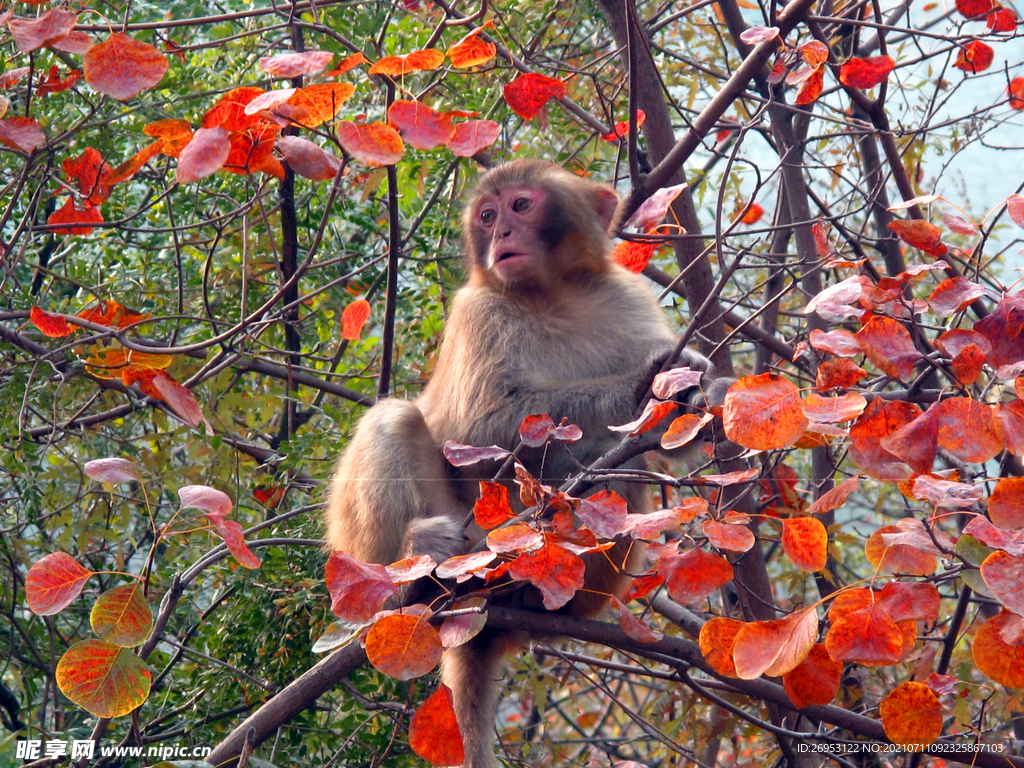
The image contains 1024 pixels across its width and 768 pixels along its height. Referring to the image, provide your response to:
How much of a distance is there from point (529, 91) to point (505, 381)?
102 cm

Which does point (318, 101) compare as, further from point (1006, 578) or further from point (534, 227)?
point (1006, 578)

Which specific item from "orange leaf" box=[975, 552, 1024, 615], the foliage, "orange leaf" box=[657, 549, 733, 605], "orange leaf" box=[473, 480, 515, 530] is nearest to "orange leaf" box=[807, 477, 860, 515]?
the foliage

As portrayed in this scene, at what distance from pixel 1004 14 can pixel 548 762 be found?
3620 millimetres

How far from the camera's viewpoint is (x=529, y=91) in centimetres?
318

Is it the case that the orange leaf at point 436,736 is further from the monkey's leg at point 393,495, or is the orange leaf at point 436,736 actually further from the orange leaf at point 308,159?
the orange leaf at point 308,159

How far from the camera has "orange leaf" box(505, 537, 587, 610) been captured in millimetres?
2154

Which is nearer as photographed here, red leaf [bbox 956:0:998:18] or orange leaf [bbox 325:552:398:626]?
orange leaf [bbox 325:552:398:626]

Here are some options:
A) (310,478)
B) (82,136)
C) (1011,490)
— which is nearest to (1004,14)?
(1011,490)

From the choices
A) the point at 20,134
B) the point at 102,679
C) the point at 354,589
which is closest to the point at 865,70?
the point at 354,589

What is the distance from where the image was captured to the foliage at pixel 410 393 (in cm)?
216

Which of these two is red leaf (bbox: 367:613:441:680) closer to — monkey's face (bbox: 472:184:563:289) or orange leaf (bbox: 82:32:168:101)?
orange leaf (bbox: 82:32:168:101)

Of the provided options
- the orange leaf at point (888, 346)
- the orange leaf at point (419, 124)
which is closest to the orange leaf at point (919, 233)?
the orange leaf at point (888, 346)

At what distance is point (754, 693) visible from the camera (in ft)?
8.84

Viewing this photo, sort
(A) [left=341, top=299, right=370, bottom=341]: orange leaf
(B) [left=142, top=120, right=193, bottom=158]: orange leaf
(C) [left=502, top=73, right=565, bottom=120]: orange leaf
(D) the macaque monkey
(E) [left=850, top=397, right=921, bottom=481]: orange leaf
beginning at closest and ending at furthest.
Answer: (E) [left=850, top=397, right=921, bottom=481]: orange leaf → (B) [left=142, top=120, right=193, bottom=158]: orange leaf → (C) [left=502, top=73, right=565, bottom=120]: orange leaf → (D) the macaque monkey → (A) [left=341, top=299, right=370, bottom=341]: orange leaf
